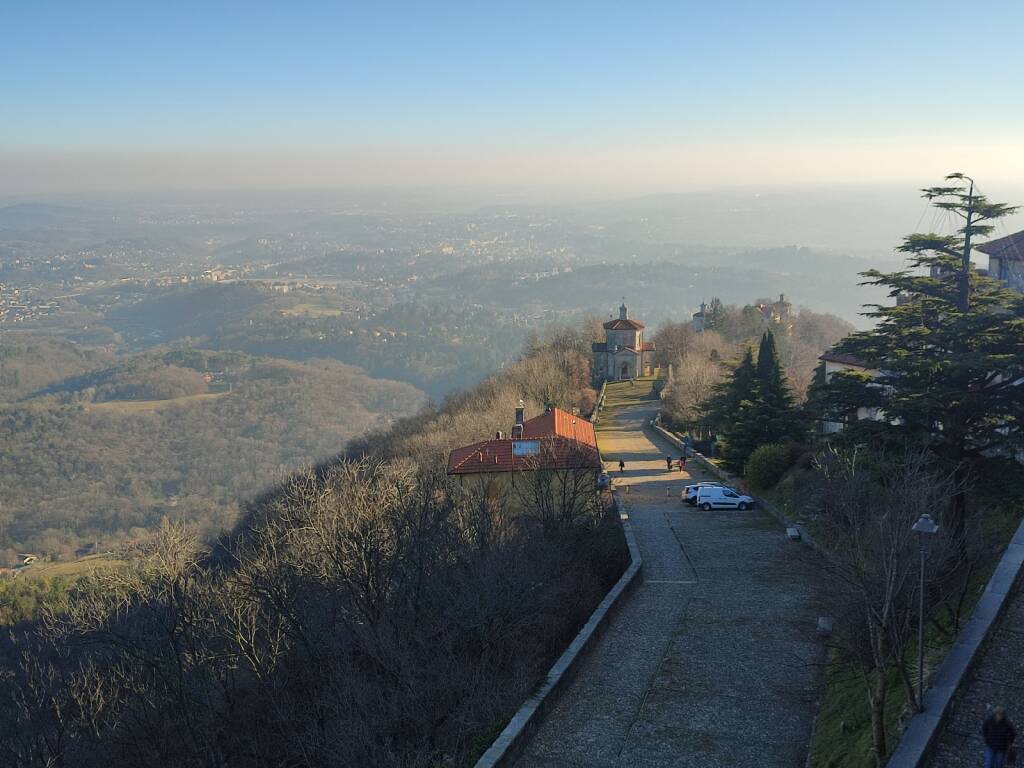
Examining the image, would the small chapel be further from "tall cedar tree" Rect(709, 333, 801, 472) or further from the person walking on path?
the person walking on path

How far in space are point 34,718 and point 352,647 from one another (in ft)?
25.0

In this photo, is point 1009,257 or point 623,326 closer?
point 1009,257

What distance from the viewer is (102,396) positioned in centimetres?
14325

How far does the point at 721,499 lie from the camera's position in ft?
76.6

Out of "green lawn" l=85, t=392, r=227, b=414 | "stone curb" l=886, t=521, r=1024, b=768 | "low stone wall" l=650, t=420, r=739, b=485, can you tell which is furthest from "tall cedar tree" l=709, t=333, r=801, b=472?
"green lawn" l=85, t=392, r=227, b=414

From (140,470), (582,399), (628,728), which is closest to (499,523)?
(628,728)

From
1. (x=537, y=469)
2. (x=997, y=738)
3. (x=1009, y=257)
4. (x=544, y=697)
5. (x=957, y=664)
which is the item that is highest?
(x=1009, y=257)

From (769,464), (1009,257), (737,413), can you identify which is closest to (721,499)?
(769,464)

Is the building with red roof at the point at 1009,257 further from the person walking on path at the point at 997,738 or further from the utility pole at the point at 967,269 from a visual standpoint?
the person walking on path at the point at 997,738

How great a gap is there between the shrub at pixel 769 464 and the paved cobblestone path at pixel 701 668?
422cm

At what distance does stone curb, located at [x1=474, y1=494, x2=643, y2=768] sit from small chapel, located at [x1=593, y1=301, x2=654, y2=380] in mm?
49185

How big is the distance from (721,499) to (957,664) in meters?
14.2

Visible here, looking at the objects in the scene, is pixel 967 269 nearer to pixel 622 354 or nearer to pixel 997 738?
pixel 997 738

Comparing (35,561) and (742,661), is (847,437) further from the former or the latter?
(35,561)
